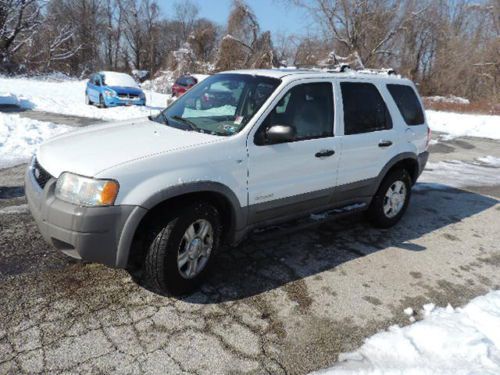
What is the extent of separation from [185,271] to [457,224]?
13.6 ft

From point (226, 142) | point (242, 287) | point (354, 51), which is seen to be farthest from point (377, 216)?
point (354, 51)

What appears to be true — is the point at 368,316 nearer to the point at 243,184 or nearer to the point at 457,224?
the point at 243,184

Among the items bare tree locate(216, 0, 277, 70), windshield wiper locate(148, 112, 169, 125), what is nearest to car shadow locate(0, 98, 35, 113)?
windshield wiper locate(148, 112, 169, 125)

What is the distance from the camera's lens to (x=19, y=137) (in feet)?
27.7

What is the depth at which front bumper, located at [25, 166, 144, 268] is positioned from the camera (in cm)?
280

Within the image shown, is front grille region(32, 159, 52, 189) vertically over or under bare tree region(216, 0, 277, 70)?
under

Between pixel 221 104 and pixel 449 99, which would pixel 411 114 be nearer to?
pixel 221 104

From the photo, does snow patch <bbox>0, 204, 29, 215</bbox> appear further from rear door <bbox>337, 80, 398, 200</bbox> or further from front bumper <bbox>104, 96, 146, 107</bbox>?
front bumper <bbox>104, 96, 146, 107</bbox>

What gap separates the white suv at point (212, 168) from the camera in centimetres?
289

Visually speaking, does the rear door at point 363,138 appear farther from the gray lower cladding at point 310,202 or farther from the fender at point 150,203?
the fender at point 150,203

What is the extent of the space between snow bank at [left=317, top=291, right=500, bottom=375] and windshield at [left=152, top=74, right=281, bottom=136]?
200 centimetres

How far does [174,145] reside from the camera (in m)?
3.22

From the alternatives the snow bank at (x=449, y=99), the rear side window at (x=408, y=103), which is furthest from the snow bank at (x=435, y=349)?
the snow bank at (x=449, y=99)

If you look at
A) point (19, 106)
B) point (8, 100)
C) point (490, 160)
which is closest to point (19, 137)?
point (8, 100)
